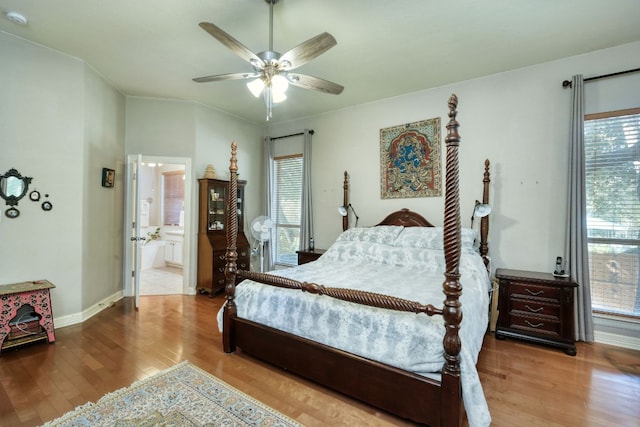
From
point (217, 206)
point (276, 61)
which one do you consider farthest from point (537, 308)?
point (217, 206)

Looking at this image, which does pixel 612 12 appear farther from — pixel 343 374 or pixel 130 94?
pixel 130 94

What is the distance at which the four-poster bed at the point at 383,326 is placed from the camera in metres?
1.62

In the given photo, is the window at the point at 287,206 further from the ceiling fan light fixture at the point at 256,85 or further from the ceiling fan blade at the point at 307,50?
the ceiling fan blade at the point at 307,50

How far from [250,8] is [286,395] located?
3.02 meters

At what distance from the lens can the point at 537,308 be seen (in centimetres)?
289

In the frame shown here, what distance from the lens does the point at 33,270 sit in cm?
305

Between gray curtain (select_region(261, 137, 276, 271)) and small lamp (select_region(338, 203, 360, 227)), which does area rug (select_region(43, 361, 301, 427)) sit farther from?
gray curtain (select_region(261, 137, 276, 271))

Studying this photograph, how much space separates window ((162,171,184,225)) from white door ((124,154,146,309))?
2.52 meters

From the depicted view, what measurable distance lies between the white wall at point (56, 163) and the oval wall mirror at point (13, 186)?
57mm

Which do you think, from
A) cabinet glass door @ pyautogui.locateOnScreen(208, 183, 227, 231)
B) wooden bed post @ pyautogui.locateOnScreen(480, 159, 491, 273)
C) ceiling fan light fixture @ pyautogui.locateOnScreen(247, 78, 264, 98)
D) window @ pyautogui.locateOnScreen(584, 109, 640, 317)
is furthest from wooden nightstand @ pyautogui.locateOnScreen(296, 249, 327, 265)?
window @ pyautogui.locateOnScreen(584, 109, 640, 317)

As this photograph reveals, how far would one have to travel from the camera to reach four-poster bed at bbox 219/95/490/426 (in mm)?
1623

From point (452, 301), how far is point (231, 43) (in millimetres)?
2224

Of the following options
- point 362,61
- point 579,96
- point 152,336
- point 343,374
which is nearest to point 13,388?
point 152,336

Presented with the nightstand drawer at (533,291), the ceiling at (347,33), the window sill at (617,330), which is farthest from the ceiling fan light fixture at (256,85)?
the window sill at (617,330)
